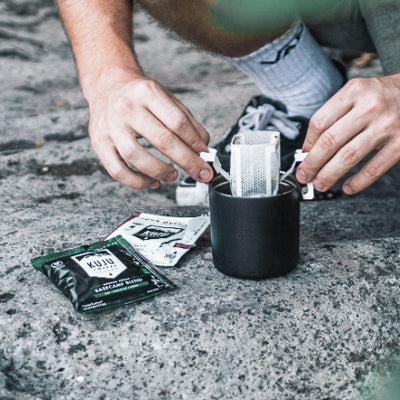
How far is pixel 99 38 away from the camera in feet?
3.80

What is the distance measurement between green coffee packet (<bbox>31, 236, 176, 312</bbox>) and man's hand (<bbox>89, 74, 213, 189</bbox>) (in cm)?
14

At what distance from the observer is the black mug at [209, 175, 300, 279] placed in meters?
0.80

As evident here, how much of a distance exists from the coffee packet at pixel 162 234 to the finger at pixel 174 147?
0.20 m

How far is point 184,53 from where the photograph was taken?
10.1ft

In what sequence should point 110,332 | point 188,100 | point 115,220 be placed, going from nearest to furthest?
point 110,332 < point 115,220 < point 188,100

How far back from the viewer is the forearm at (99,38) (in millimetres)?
1050

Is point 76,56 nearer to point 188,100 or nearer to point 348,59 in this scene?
point 188,100

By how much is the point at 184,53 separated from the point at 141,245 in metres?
2.30

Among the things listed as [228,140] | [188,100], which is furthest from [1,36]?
[228,140]

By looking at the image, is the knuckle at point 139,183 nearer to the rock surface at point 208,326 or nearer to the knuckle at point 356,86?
the rock surface at point 208,326

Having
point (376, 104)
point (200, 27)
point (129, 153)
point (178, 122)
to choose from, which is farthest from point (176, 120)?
point (200, 27)

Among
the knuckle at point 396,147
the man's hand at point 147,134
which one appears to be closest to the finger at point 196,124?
the man's hand at point 147,134

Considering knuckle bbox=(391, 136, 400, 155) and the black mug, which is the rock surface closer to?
the black mug

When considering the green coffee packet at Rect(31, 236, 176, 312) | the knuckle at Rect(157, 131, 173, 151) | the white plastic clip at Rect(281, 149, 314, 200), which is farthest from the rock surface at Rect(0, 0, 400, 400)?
the knuckle at Rect(157, 131, 173, 151)
